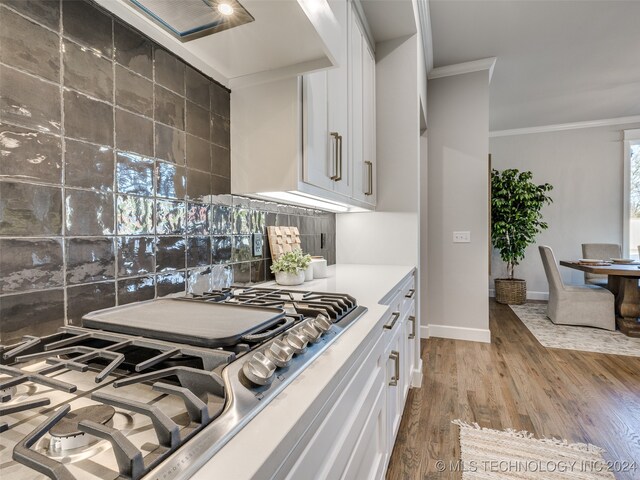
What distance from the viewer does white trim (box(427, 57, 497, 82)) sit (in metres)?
3.22

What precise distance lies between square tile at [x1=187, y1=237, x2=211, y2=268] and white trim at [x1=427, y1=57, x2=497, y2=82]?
317 cm

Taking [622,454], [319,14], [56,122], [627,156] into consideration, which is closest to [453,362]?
[622,454]

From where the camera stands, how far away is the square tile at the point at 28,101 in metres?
0.70

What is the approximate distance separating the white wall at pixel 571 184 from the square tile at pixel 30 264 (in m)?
5.90

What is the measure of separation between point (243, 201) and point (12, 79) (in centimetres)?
82

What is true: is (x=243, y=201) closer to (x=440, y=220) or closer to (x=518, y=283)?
(x=440, y=220)

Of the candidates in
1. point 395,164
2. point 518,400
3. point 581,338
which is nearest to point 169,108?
point 395,164

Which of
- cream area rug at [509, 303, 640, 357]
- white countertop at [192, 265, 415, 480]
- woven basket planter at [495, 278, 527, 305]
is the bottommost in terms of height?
cream area rug at [509, 303, 640, 357]

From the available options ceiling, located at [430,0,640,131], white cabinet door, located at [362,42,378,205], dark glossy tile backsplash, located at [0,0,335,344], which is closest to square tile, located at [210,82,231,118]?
dark glossy tile backsplash, located at [0,0,335,344]

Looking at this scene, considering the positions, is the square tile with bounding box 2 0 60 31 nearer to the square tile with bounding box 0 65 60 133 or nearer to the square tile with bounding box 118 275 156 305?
the square tile with bounding box 0 65 60 133

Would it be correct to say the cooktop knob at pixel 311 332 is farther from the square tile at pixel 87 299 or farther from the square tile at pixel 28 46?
the square tile at pixel 28 46

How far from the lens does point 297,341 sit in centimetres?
64

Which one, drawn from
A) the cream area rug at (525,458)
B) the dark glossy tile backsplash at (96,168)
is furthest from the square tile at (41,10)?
the cream area rug at (525,458)

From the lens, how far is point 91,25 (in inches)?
33.9
